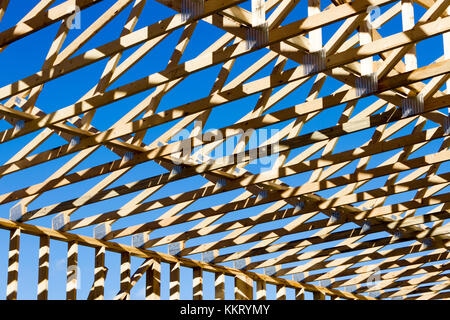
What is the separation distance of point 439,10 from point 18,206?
695cm

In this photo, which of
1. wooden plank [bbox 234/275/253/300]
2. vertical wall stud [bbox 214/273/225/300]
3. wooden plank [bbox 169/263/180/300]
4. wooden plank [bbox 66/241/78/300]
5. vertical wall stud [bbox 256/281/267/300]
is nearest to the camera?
wooden plank [bbox 66/241/78/300]

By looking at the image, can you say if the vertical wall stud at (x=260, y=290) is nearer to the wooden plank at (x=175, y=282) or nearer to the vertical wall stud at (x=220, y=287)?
the vertical wall stud at (x=220, y=287)

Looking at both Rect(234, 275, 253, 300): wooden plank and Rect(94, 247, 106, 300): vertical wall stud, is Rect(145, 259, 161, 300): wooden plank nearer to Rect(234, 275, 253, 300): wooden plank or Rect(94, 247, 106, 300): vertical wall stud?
Rect(94, 247, 106, 300): vertical wall stud

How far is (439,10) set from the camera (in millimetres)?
6555

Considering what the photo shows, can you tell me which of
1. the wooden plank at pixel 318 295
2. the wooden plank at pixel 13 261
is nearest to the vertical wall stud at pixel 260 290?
the wooden plank at pixel 318 295

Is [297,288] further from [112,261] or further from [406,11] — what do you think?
[406,11]

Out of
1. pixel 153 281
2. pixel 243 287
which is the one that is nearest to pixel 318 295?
pixel 243 287

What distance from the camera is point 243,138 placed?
9.20m

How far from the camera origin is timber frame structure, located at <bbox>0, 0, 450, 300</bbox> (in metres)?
6.48

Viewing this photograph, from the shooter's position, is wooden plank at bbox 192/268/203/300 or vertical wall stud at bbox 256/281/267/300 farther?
vertical wall stud at bbox 256/281/267/300

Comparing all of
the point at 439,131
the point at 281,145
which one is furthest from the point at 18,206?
the point at 439,131

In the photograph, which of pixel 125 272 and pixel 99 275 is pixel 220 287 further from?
pixel 99 275

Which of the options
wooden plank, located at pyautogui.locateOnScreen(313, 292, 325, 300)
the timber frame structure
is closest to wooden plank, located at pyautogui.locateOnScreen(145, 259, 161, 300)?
the timber frame structure

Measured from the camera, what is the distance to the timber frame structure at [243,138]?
6.48 metres
